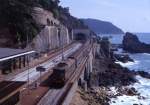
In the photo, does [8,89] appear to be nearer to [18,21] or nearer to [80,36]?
[18,21]

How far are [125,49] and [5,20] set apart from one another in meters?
117

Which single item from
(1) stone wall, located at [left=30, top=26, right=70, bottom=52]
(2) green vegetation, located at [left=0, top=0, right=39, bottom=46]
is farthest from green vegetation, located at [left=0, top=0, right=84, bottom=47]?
(1) stone wall, located at [left=30, top=26, right=70, bottom=52]

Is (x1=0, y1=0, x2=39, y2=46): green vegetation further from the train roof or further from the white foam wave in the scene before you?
the train roof

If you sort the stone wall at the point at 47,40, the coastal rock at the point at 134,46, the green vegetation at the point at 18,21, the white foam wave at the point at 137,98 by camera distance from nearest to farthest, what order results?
the white foam wave at the point at 137,98
the green vegetation at the point at 18,21
the stone wall at the point at 47,40
the coastal rock at the point at 134,46

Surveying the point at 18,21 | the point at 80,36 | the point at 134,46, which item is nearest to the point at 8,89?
the point at 18,21

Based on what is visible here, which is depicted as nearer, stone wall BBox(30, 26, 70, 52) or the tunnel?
stone wall BBox(30, 26, 70, 52)

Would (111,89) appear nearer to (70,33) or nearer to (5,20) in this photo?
(5,20)

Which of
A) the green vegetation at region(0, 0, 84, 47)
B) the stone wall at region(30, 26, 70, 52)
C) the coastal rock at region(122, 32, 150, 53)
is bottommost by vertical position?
the coastal rock at region(122, 32, 150, 53)

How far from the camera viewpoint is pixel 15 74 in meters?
53.5

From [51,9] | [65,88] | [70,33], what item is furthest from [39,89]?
[70,33]

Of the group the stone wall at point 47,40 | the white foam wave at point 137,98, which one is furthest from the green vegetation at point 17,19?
the white foam wave at point 137,98

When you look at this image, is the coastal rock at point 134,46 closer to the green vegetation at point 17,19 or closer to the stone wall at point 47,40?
the stone wall at point 47,40

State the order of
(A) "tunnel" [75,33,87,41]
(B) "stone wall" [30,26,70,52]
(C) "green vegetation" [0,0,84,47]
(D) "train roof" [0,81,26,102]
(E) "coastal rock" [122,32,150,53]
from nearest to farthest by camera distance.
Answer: (D) "train roof" [0,81,26,102], (C) "green vegetation" [0,0,84,47], (B) "stone wall" [30,26,70,52], (A) "tunnel" [75,33,87,41], (E) "coastal rock" [122,32,150,53]

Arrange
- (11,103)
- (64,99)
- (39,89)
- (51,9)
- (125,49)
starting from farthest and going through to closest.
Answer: (125,49), (51,9), (39,89), (64,99), (11,103)
